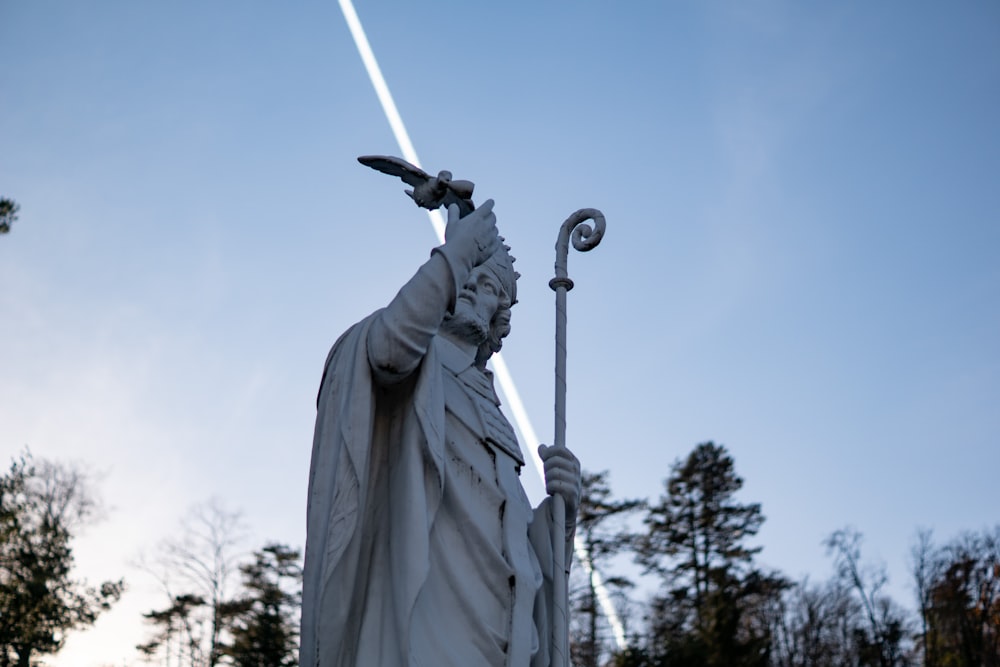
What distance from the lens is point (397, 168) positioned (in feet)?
16.9

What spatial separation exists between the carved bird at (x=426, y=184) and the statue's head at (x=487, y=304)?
1.22 ft

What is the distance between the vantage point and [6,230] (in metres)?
18.0

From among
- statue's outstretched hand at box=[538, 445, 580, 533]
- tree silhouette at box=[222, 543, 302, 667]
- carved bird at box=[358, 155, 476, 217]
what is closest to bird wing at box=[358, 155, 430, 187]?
carved bird at box=[358, 155, 476, 217]

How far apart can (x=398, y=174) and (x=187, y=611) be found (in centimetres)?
2531

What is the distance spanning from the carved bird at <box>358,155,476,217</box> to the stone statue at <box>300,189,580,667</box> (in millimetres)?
249

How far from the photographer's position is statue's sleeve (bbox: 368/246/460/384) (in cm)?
434

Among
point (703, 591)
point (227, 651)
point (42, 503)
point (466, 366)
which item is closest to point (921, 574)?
point (703, 591)

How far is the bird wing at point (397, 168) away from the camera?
5133 mm

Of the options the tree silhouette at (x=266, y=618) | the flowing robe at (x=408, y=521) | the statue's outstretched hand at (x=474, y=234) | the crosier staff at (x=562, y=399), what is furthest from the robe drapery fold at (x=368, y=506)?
the tree silhouette at (x=266, y=618)

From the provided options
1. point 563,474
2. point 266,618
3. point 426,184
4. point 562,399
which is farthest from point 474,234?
point 266,618

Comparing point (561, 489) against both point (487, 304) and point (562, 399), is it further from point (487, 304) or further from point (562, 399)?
point (487, 304)

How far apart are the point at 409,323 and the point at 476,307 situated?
969mm

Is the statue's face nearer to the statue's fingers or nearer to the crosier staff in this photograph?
the crosier staff

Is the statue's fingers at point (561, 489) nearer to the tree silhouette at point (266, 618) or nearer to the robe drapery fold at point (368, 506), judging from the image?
the robe drapery fold at point (368, 506)
